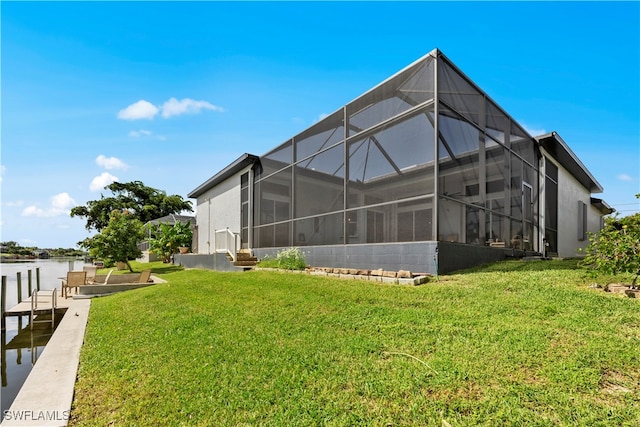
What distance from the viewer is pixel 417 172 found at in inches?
347

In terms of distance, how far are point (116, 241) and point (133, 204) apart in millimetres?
29557

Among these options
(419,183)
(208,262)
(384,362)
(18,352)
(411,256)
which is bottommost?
(18,352)

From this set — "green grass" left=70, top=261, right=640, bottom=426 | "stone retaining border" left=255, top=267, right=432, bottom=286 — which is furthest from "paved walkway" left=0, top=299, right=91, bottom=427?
"stone retaining border" left=255, top=267, right=432, bottom=286

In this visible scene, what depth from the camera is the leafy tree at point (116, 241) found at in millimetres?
19984

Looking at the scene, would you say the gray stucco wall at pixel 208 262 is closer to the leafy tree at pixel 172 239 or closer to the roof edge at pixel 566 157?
the leafy tree at pixel 172 239

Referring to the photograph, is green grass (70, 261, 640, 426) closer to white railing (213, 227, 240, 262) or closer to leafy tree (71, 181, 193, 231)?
white railing (213, 227, 240, 262)

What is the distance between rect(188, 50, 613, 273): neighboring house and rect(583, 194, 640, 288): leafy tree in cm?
291

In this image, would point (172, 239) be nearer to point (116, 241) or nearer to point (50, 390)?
point (116, 241)

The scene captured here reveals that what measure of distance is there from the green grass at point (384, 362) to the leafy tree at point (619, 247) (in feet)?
1.85

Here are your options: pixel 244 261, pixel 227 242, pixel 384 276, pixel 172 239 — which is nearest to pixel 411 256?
pixel 384 276

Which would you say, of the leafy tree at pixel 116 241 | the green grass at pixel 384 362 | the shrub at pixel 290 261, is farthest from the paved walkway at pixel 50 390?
the leafy tree at pixel 116 241

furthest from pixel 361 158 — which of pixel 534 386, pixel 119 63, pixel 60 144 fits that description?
pixel 60 144

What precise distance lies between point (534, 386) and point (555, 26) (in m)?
10.9

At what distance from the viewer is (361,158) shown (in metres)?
10.7
